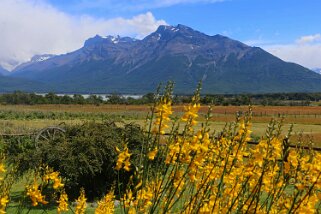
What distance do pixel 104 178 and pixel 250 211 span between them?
31.9 ft

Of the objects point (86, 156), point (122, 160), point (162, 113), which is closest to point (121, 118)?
point (86, 156)

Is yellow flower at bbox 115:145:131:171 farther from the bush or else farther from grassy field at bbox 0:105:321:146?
grassy field at bbox 0:105:321:146

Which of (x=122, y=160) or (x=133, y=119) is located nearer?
(x=122, y=160)

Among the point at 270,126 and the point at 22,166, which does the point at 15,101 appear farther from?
the point at 270,126

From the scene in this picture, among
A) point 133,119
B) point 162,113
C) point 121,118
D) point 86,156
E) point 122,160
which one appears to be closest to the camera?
point 162,113

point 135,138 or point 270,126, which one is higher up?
point 270,126

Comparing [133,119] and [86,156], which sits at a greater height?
[86,156]

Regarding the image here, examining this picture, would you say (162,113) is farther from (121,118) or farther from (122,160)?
(121,118)

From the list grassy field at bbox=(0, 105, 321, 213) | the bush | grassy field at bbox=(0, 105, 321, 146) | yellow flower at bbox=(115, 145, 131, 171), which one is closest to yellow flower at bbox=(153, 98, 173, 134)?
yellow flower at bbox=(115, 145, 131, 171)

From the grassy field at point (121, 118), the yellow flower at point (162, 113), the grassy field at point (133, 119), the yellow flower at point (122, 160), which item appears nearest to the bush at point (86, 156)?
the grassy field at point (121, 118)

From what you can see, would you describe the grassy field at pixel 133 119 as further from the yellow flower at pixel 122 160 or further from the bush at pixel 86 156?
the yellow flower at pixel 122 160

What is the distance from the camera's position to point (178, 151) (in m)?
3.51

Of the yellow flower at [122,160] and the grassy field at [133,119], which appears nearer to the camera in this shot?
the yellow flower at [122,160]

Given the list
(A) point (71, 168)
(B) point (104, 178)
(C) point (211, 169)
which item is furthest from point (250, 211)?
(B) point (104, 178)
